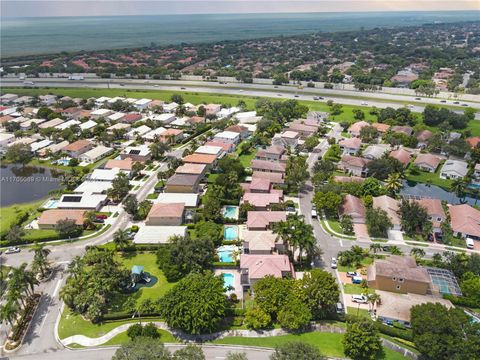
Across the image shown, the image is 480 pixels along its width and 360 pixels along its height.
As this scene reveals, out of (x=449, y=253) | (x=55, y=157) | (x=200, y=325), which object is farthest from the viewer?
(x=55, y=157)

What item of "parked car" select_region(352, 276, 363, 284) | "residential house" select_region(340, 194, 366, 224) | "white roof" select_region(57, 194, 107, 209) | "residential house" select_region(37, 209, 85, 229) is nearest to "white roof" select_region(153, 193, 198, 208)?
"white roof" select_region(57, 194, 107, 209)

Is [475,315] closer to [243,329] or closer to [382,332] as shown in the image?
[382,332]

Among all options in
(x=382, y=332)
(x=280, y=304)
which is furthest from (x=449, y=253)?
(x=280, y=304)

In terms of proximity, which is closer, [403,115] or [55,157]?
[55,157]

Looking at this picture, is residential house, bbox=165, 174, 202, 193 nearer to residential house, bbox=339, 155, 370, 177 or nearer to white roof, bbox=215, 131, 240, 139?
white roof, bbox=215, 131, 240, 139

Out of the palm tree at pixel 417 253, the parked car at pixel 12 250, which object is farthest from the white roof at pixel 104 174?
the palm tree at pixel 417 253

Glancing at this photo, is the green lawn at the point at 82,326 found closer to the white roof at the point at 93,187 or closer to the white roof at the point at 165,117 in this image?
the white roof at the point at 93,187
